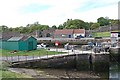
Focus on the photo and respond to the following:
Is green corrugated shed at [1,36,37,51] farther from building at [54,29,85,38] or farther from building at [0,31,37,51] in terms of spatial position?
building at [54,29,85,38]

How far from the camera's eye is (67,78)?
2848 centimetres

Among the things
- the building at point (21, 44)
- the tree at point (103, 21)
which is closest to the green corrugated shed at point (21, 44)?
the building at point (21, 44)

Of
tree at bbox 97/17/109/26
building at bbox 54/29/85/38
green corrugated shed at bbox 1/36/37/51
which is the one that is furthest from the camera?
tree at bbox 97/17/109/26

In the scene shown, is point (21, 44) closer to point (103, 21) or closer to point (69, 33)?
point (69, 33)

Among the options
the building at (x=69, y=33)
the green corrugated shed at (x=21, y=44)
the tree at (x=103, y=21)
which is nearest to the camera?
the green corrugated shed at (x=21, y=44)

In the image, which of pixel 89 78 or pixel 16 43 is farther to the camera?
pixel 16 43

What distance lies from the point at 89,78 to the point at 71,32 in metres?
60.2

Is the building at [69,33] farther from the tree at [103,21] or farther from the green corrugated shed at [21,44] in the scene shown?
the tree at [103,21]

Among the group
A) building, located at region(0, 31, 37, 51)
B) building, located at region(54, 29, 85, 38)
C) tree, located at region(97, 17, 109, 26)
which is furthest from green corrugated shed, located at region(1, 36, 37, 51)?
tree, located at region(97, 17, 109, 26)

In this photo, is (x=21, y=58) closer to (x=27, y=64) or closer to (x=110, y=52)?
(x=27, y=64)

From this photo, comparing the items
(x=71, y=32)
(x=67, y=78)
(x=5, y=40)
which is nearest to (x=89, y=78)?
(x=67, y=78)

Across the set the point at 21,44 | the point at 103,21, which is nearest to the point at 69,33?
the point at 21,44

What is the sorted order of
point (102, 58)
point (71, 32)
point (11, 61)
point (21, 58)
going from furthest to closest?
1. point (71, 32)
2. point (102, 58)
3. point (21, 58)
4. point (11, 61)

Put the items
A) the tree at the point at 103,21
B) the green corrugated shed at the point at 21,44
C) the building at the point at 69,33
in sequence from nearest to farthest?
the green corrugated shed at the point at 21,44 → the building at the point at 69,33 → the tree at the point at 103,21
